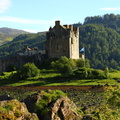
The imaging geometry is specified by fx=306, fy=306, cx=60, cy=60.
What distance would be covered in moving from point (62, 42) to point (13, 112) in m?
78.3

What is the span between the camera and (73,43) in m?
102

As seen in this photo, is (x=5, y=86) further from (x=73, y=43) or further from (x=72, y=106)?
(x=72, y=106)

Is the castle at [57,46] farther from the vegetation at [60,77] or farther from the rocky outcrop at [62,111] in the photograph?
the rocky outcrop at [62,111]

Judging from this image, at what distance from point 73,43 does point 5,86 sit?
3308cm

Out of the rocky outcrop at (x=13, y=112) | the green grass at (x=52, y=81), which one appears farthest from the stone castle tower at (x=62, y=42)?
the rocky outcrop at (x=13, y=112)

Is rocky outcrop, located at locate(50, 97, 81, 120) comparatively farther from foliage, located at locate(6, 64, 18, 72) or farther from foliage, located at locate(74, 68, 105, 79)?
foliage, located at locate(6, 64, 18, 72)

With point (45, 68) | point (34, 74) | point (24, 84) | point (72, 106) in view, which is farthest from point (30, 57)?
point (72, 106)

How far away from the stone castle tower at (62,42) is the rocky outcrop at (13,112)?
249 feet

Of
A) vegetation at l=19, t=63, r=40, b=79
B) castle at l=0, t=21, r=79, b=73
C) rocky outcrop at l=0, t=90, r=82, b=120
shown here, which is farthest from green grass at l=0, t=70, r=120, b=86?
rocky outcrop at l=0, t=90, r=82, b=120

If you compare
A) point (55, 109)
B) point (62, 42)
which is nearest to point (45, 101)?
point (55, 109)

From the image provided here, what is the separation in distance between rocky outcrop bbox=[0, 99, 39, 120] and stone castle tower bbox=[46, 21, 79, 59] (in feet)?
249

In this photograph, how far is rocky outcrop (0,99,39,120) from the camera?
72.3ft

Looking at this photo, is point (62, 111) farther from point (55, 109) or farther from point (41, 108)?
point (41, 108)

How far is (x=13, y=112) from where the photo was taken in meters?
22.7
